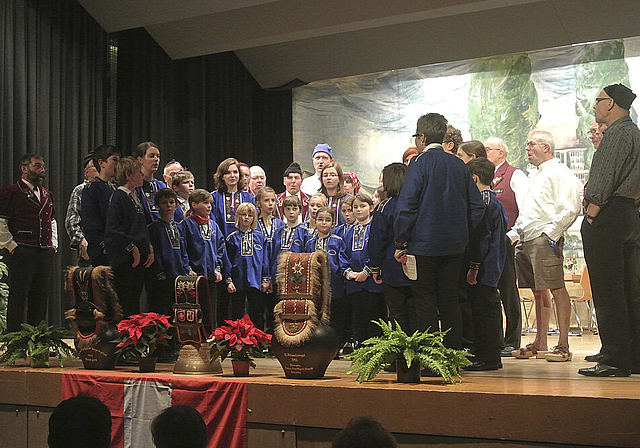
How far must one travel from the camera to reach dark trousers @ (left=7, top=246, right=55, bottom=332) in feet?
17.8

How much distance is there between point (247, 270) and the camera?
5.87m

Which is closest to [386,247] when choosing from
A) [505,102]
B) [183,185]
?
[183,185]

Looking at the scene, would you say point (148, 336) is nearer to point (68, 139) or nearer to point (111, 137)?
point (68, 139)

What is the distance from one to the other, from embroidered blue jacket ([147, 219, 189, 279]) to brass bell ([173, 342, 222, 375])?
1.09 meters

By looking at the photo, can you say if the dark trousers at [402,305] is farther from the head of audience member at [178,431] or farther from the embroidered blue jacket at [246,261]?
the head of audience member at [178,431]

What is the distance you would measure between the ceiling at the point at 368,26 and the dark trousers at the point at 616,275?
4.70 metres

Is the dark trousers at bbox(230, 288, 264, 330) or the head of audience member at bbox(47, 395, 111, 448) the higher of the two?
the dark trousers at bbox(230, 288, 264, 330)

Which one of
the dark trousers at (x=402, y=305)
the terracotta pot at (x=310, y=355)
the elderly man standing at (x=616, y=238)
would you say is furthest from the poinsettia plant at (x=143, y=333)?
the elderly man standing at (x=616, y=238)

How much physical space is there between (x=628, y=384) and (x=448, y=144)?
2205 millimetres

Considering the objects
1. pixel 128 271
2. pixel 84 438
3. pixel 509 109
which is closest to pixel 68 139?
pixel 128 271

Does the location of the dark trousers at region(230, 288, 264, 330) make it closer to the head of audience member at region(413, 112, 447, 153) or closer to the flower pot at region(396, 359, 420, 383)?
the head of audience member at region(413, 112, 447, 153)

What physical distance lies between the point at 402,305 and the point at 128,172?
2106 millimetres

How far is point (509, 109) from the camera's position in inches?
381

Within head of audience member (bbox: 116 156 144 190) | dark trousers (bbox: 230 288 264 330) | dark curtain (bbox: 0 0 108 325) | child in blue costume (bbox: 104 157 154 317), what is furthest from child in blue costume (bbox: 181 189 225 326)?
dark curtain (bbox: 0 0 108 325)
